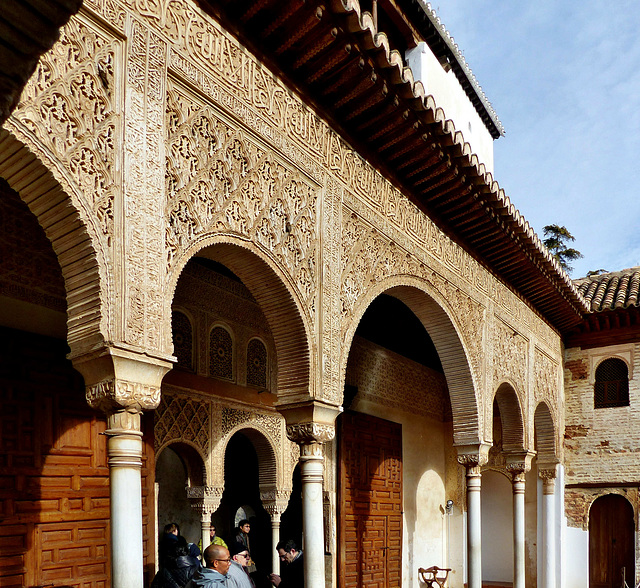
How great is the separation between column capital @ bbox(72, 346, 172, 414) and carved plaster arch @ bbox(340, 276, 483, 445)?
12.9ft

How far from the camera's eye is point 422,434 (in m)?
13.7

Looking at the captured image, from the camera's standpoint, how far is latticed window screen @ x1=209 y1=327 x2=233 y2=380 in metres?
8.43

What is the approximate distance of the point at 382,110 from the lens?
6.67m

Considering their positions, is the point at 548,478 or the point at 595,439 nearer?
the point at 548,478

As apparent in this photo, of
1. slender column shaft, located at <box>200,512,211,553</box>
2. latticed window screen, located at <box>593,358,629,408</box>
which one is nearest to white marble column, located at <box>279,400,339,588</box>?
slender column shaft, located at <box>200,512,211,553</box>

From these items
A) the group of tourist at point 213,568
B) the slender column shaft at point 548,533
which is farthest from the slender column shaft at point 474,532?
the slender column shaft at point 548,533

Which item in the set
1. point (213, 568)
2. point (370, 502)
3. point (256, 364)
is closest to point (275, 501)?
point (256, 364)

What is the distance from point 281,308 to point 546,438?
346 inches

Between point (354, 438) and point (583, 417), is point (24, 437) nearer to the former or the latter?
point (354, 438)

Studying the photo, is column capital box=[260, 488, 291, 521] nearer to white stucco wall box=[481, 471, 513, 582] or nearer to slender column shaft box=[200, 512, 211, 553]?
slender column shaft box=[200, 512, 211, 553]

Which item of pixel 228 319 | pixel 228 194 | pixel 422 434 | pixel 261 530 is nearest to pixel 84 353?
pixel 228 194

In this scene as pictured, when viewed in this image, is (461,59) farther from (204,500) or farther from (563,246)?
(563,246)

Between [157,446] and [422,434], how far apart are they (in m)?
7.19

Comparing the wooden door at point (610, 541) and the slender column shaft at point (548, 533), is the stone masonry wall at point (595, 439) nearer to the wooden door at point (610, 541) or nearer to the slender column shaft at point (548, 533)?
the wooden door at point (610, 541)
